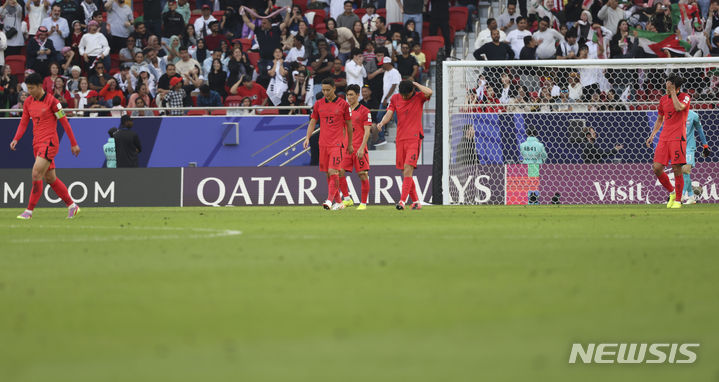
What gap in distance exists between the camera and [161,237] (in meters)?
9.93

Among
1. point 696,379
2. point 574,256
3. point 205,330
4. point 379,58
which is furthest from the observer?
point 379,58

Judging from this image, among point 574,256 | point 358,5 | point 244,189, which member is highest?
point 358,5

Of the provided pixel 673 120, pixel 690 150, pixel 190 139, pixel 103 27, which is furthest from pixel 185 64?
pixel 673 120

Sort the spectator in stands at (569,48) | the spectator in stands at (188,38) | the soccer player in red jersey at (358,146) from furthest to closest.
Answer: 1. the spectator in stands at (188,38)
2. the spectator in stands at (569,48)
3. the soccer player in red jersey at (358,146)

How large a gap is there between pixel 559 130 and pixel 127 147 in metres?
8.98

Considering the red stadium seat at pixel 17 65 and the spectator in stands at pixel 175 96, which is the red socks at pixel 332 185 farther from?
the red stadium seat at pixel 17 65

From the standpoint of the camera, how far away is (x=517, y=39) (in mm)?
24031

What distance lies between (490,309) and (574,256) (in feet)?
8.90

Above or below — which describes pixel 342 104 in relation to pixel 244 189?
above

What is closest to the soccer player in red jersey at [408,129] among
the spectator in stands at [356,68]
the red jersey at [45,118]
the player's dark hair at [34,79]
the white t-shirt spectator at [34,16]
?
the red jersey at [45,118]

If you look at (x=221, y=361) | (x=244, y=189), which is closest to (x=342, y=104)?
(x=244, y=189)

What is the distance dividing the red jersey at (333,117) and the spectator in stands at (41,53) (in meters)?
10.9

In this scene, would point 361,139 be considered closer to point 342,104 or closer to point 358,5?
point 342,104

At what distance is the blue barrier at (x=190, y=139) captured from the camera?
23219 millimetres
